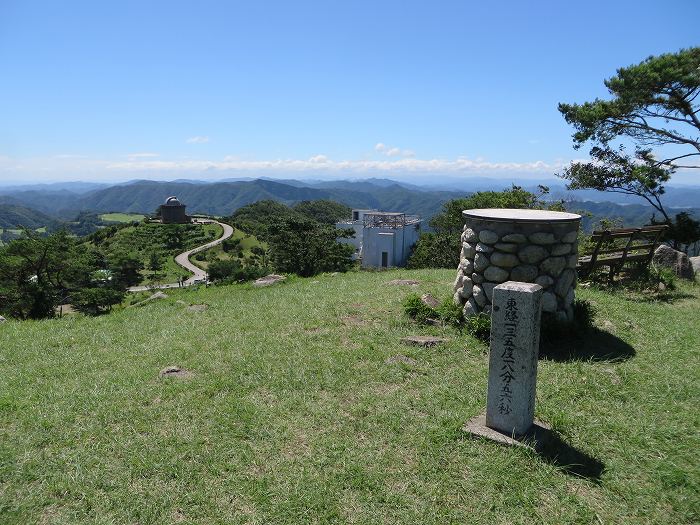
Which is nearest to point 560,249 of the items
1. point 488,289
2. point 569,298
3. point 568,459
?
point 569,298

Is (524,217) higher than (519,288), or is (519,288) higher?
(524,217)

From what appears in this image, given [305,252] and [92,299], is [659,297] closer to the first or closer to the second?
[305,252]

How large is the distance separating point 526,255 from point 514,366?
2.61 metres

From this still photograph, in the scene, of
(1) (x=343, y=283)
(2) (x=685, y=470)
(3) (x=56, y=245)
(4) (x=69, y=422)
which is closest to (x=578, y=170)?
(1) (x=343, y=283)

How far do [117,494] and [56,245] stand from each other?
69.0 ft

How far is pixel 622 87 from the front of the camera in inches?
608

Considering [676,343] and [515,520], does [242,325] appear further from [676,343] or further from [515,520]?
[676,343]

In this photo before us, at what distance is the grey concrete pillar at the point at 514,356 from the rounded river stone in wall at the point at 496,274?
2219mm

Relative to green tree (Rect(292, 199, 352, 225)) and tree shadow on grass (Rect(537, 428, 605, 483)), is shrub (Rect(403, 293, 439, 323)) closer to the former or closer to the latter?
tree shadow on grass (Rect(537, 428, 605, 483))

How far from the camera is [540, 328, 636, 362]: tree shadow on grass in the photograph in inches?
259

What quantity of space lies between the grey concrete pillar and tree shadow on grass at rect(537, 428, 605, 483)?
0.25 metres

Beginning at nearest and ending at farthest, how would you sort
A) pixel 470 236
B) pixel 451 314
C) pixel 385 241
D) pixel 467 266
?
pixel 470 236 < pixel 467 266 < pixel 451 314 < pixel 385 241

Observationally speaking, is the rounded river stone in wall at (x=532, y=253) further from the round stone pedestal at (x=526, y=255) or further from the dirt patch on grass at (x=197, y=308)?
the dirt patch on grass at (x=197, y=308)

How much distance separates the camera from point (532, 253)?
6664 mm
